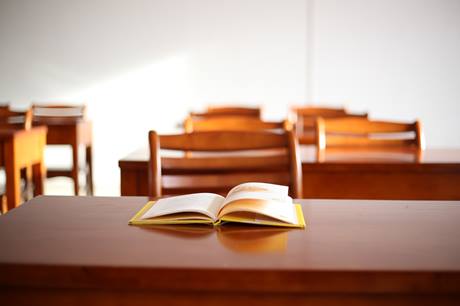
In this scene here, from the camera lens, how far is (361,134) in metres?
2.79

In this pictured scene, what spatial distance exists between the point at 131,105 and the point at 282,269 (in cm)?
541

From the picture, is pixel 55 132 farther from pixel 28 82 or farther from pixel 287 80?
pixel 287 80

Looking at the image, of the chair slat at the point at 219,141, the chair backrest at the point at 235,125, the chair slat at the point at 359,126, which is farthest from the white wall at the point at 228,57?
the chair slat at the point at 219,141

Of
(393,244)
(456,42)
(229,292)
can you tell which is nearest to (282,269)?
(229,292)

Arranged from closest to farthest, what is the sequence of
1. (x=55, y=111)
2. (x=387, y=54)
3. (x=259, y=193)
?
(x=259, y=193) → (x=55, y=111) → (x=387, y=54)

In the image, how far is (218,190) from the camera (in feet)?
5.61

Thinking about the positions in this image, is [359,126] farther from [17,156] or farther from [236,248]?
[236,248]

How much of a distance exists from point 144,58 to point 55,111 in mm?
973

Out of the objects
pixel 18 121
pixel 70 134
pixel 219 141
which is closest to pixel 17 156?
pixel 18 121

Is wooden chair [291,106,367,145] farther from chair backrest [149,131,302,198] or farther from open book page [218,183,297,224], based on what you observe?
open book page [218,183,297,224]

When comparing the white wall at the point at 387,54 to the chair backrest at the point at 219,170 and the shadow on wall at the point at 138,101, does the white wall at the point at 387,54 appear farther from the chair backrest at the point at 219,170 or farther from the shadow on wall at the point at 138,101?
the chair backrest at the point at 219,170

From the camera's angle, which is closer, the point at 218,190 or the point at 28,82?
the point at 218,190

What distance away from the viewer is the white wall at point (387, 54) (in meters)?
6.04

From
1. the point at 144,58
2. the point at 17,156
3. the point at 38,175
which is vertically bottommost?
the point at 38,175
